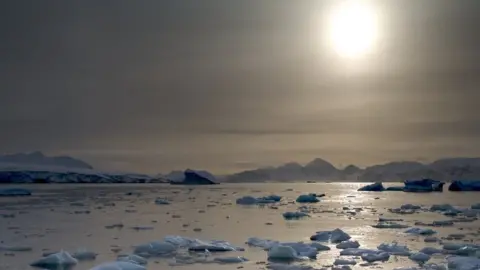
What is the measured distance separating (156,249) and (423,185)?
145 ft

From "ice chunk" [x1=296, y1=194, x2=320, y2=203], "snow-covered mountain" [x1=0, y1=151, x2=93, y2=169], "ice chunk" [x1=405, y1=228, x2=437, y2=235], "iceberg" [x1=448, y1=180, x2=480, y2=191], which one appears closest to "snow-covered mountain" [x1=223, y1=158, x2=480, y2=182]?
"snow-covered mountain" [x1=0, y1=151, x2=93, y2=169]

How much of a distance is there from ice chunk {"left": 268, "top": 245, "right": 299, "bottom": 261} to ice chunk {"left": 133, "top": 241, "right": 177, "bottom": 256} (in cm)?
211

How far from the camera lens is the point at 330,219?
2112 centimetres

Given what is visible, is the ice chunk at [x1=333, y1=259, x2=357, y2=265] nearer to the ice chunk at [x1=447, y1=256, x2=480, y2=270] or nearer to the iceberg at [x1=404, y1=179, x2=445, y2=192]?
the ice chunk at [x1=447, y1=256, x2=480, y2=270]

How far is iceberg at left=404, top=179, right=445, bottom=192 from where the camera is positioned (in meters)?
52.4

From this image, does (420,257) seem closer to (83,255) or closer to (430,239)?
(430,239)

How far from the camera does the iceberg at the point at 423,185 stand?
172 ft

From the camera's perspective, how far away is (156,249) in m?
12.1

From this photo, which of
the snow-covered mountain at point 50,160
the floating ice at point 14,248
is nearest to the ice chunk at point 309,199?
the floating ice at point 14,248

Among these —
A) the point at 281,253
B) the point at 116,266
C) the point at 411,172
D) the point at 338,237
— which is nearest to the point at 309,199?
the point at 338,237

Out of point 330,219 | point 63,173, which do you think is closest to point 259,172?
point 63,173

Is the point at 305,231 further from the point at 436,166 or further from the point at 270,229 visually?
the point at 436,166

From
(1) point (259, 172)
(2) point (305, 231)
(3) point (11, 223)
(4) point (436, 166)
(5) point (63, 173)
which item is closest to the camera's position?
(2) point (305, 231)

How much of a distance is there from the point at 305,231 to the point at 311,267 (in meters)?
6.55
